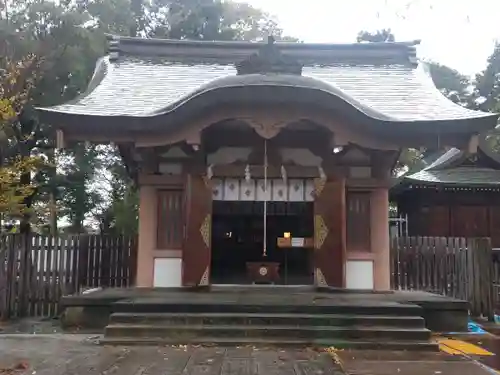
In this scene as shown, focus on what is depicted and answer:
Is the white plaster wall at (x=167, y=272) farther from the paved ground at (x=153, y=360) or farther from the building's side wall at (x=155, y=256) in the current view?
the paved ground at (x=153, y=360)

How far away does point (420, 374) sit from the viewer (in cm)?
575

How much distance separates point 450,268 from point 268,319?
551 centimetres

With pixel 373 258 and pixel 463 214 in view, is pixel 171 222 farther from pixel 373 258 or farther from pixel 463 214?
pixel 463 214

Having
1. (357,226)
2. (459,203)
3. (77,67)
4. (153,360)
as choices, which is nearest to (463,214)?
(459,203)

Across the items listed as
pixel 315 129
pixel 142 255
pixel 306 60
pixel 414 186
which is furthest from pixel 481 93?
pixel 142 255

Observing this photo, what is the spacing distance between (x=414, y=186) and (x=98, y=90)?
36.1 ft

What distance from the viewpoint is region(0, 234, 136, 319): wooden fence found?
10.4 m

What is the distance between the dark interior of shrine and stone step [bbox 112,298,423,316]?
5804 millimetres

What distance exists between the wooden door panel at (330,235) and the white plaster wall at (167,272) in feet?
8.58

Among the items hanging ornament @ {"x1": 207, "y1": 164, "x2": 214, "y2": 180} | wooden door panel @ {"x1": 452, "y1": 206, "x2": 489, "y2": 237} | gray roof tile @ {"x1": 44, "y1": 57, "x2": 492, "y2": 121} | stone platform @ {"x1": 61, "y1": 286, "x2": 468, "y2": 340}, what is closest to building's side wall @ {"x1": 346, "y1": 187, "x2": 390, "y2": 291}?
stone platform @ {"x1": 61, "y1": 286, "x2": 468, "y2": 340}

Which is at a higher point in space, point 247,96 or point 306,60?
point 306,60

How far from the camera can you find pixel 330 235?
973 centimetres

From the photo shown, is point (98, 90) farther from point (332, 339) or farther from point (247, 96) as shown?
point (332, 339)

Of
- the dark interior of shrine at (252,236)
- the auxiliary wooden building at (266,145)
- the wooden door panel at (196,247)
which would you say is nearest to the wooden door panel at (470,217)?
the dark interior of shrine at (252,236)
